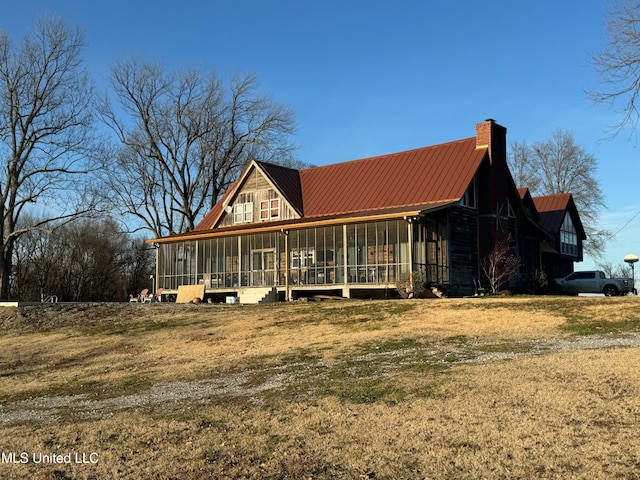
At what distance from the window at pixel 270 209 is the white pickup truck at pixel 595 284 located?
15.7 metres

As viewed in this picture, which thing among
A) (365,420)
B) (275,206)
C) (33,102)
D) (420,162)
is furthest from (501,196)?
(33,102)

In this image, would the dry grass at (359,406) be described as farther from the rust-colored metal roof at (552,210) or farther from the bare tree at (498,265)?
the rust-colored metal roof at (552,210)

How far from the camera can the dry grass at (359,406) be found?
5.83 metres

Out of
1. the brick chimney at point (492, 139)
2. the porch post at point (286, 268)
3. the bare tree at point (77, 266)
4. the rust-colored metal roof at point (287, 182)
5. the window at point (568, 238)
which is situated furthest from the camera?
the bare tree at point (77, 266)

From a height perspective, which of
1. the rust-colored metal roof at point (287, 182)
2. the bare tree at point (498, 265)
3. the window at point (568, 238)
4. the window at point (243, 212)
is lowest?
the bare tree at point (498, 265)

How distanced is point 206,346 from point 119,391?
474 cm

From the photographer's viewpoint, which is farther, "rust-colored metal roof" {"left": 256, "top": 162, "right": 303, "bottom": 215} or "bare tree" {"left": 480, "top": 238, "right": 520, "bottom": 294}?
"rust-colored metal roof" {"left": 256, "top": 162, "right": 303, "bottom": 215}

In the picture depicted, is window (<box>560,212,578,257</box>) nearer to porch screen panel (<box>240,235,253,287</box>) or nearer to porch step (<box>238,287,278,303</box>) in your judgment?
porch screen panel (<box>240,235,253,287</box>)

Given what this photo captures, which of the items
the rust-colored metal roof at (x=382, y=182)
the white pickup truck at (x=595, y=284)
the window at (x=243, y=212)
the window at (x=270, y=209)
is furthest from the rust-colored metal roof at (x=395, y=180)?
the white pickup truck at (x=595, y=284)

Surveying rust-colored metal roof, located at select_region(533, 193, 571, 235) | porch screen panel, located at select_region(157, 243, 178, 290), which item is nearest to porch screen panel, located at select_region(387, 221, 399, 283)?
porch screen panel, located at select_region(157, 243, 178, 290)

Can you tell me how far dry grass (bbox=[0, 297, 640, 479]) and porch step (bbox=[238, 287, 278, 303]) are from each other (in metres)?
11.5

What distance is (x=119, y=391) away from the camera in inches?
417

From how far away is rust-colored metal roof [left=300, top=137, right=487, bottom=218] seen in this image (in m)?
27.5

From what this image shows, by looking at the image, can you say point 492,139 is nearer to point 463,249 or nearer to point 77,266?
point 463,249
